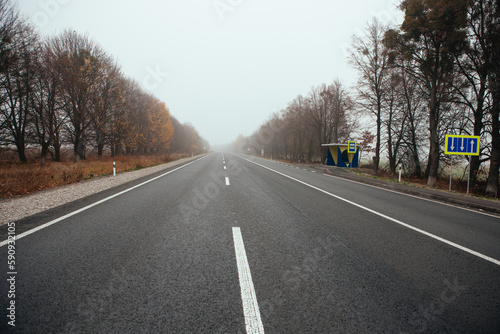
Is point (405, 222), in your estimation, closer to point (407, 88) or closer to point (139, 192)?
point (139, 192)

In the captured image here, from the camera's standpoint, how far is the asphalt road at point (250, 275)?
209 cm

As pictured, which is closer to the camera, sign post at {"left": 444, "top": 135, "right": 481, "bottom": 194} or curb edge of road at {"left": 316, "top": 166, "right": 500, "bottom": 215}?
curb edge of road at {"left": 316, "top": 166, "right": 500, "bottom": 215}

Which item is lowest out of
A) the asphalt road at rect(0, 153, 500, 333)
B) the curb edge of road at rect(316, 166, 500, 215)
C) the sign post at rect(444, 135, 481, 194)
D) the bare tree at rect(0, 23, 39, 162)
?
the curb edge of road at rect(316, 166, 500, 215)

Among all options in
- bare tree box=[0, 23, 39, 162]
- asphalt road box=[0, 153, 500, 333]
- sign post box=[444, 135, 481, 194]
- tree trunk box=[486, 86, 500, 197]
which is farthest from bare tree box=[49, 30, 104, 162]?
tree trunk box=[486, 86, 500, 197]

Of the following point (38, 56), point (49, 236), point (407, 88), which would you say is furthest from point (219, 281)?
point (407, 88)

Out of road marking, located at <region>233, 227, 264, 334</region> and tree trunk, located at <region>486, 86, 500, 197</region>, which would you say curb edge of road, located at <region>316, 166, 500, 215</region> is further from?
road marking, located at <region>233, 227, 264, 334</region>

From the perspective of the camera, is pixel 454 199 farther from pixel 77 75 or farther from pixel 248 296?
pixel 77 75

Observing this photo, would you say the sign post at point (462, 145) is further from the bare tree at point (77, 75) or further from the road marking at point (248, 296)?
the bare tree at point (77, 75)

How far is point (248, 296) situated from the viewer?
242cm

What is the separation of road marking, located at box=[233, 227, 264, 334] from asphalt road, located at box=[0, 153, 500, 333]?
1cm

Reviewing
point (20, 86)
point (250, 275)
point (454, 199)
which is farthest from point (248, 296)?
point (20, 86)

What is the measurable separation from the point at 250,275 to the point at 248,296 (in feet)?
1.39

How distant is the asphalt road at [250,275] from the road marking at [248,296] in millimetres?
14

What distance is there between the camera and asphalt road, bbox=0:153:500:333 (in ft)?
6.86
